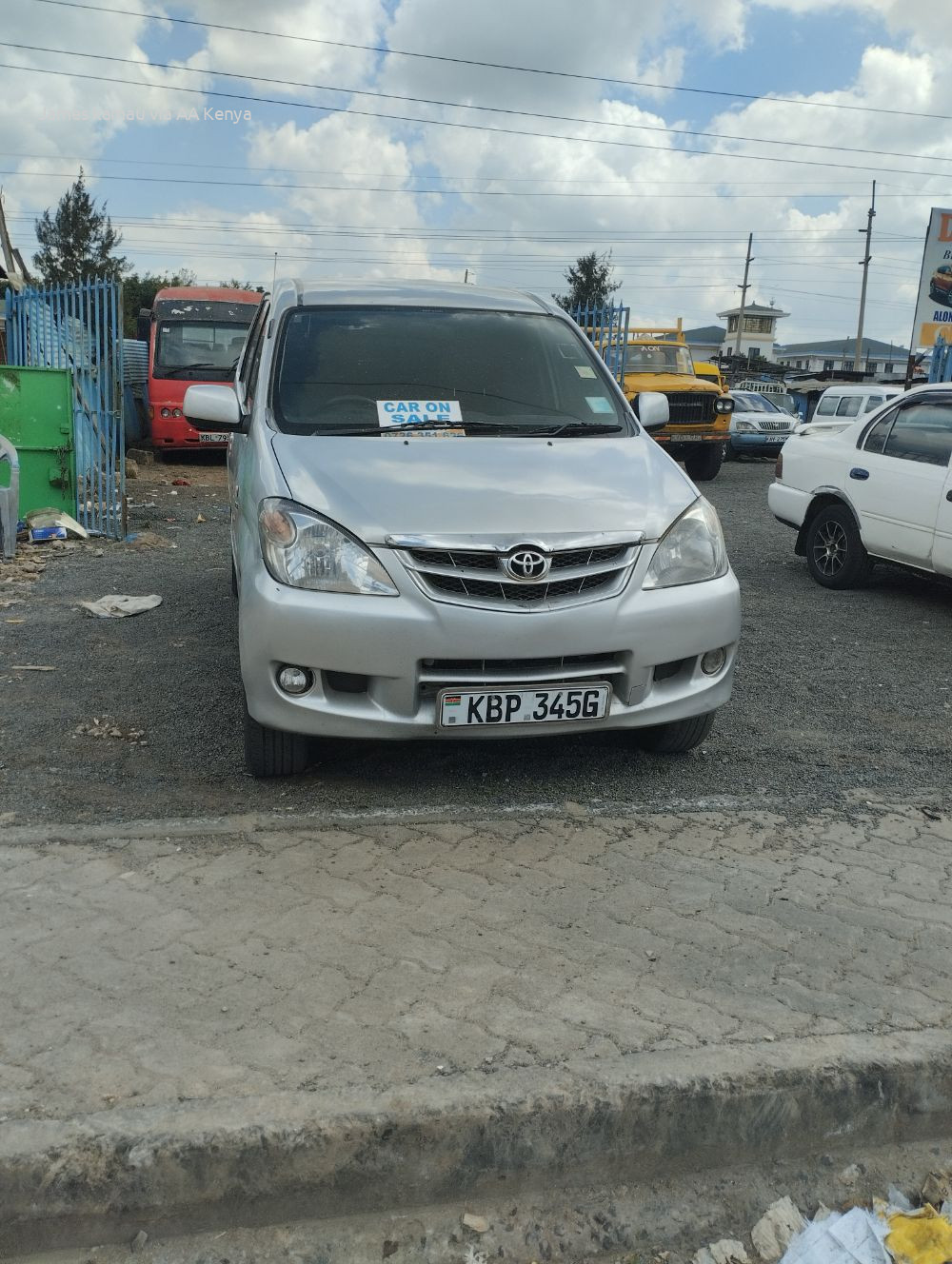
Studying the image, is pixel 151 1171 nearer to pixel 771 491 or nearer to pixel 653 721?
pixel 653 721

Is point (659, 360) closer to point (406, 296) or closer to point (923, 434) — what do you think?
point (923, 434)

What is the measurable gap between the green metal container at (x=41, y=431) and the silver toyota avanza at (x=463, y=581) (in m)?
5.87

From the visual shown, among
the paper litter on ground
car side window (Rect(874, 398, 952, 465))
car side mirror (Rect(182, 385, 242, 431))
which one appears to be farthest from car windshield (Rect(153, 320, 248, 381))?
car side mirror (Rect(182, 385, 242, 431))

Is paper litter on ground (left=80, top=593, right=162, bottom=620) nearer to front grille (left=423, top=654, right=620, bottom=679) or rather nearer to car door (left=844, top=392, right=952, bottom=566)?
front grille (left=423, top=654, right=620, bottom=679)

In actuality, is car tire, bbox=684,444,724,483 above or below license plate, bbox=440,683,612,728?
below

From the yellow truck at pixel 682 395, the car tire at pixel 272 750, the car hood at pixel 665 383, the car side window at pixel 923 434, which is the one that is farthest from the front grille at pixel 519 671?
the car hood at pixel 665 383

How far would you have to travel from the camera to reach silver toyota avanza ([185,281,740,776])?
12.1 feet

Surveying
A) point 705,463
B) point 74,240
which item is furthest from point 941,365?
point 74,240

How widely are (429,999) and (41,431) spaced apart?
844 centimetres

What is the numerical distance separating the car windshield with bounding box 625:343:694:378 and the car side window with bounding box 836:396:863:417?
548 cm

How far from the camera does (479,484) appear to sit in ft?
13.0

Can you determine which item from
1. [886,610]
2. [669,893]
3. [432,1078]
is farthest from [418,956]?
[886,610]

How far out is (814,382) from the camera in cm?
4400

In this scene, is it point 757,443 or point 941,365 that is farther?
point 757,443
